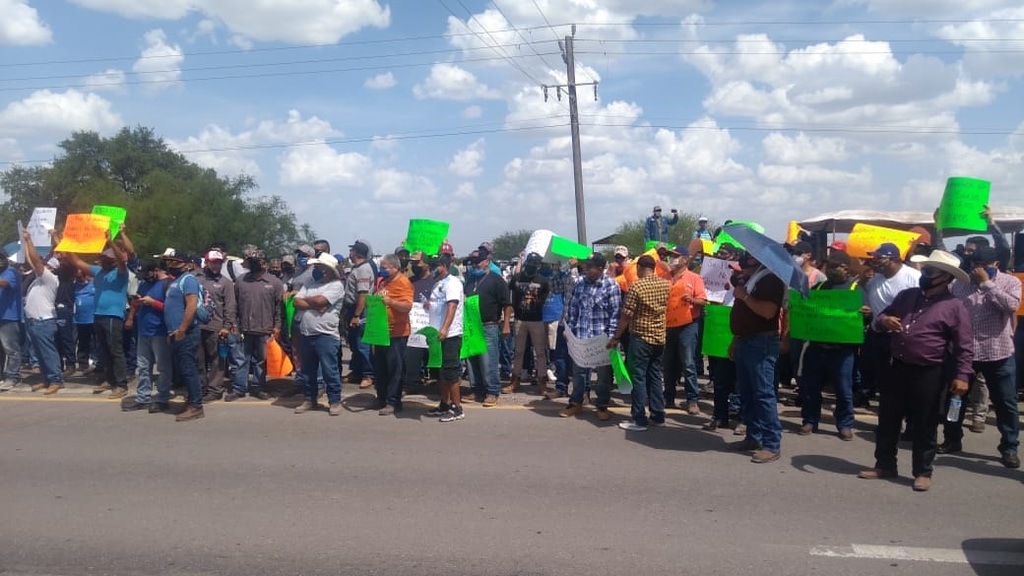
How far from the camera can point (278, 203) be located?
2087 inches

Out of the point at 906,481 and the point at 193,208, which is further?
the point at 193,208

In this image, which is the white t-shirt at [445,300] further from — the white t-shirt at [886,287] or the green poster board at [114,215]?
the green poster board at [114,215]

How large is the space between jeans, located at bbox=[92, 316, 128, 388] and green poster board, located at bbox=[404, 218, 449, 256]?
382cm

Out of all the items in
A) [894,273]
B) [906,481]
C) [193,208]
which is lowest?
[906,481]

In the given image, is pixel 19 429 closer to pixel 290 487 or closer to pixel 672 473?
pixel 290 487

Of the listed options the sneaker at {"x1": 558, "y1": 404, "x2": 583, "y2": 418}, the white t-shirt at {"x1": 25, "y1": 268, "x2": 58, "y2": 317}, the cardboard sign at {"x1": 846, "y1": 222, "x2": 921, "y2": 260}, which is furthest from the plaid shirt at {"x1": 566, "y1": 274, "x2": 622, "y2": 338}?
the white t-shirt at {"x1": 25, "y1": 268, "x2": 58, "y2": 317}

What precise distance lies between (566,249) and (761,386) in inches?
140

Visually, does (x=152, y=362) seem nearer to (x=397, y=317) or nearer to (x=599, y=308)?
(x=397, y=317)

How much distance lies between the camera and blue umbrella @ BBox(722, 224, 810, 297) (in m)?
5.94

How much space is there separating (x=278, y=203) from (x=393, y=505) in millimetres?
50923

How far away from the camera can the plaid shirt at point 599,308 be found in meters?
7.98

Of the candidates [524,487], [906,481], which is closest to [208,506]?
[524,487]

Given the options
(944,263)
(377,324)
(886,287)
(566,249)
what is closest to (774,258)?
(944,263)

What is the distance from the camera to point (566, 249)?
9.41 metres
